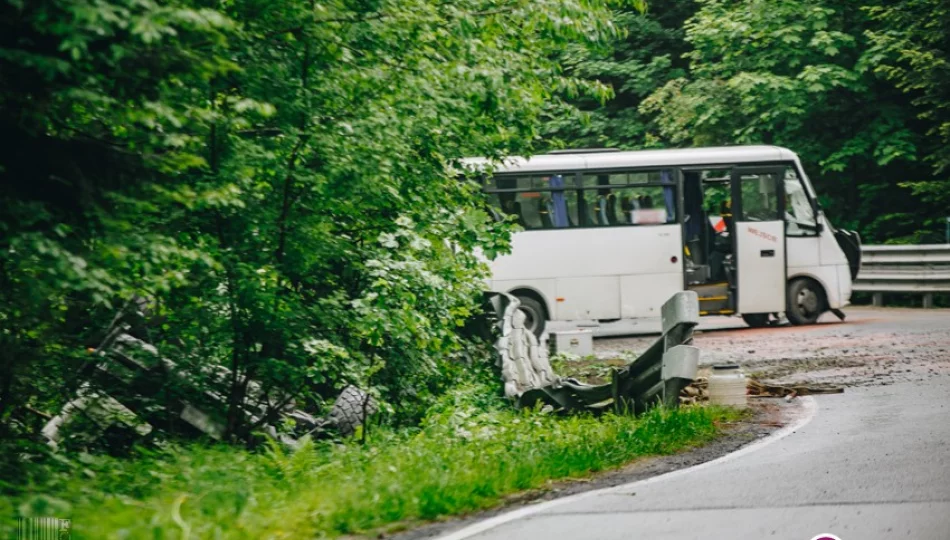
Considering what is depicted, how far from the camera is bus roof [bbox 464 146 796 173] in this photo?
885 inches

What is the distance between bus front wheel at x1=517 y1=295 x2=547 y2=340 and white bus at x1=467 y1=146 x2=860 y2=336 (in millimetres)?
34

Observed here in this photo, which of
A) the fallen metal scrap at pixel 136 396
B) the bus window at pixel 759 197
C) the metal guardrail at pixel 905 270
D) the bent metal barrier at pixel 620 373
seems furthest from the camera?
the metal guardrail at pixel 905 270

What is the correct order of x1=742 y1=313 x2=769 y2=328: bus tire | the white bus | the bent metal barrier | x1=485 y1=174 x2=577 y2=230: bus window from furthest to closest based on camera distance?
x1=742 y1=313 x2=769 y2=328: bus tire
x1=485 y1=174 x2=577 y2=230: bus window
the white bus
the bent metal barrier

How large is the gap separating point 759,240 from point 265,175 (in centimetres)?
1487

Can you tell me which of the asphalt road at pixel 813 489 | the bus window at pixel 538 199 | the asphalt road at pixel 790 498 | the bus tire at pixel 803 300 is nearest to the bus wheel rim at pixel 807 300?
the bus tire at pixel 803 300

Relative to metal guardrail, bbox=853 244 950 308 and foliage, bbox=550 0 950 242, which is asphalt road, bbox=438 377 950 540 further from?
foliage, bbox=550 0 950 242

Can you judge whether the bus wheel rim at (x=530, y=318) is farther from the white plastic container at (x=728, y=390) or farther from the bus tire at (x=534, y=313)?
the white plastic container at (x=728, y=390)

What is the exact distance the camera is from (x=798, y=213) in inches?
892

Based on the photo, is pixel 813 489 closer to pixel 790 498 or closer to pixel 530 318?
pixel 790 498

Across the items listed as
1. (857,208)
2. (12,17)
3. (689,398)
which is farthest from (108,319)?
(857,208)

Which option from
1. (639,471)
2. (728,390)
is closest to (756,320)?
(728,390)

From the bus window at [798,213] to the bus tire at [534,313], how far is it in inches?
191

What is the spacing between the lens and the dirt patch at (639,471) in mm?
7277

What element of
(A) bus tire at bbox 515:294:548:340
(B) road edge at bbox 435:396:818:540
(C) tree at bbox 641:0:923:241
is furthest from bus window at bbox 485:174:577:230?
(B) road edge at bbox 435:396:818:540
